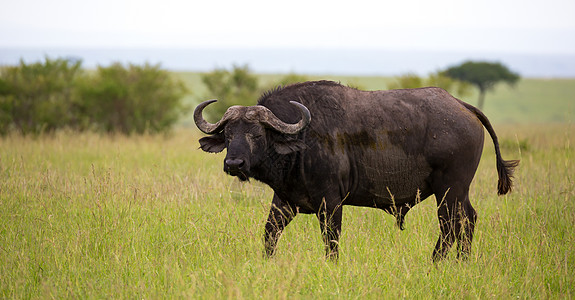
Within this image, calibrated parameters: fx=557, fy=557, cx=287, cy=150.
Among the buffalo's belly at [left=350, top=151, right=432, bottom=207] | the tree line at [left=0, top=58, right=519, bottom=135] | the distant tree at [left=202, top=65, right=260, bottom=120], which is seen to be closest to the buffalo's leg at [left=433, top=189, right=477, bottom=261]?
the buffalo's belly at [left=350, top=151, right=432, bottom=207]

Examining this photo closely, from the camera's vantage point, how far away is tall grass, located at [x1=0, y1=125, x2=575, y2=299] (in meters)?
4.80

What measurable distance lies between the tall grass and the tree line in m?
9.79

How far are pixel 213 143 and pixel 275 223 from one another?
114cm

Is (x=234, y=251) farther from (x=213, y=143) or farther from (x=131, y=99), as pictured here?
(x=131, y=99)

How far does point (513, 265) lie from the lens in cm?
558

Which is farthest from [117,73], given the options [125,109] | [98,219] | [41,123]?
[98,219]

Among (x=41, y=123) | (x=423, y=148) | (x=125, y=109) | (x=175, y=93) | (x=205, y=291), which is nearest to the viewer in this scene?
(x=205, y=291)

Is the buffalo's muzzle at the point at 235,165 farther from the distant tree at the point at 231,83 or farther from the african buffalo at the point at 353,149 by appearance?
the distant tree at the point at 231,83

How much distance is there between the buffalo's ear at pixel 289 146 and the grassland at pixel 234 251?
89cm

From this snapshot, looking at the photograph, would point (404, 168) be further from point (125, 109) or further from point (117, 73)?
point (117, 73)

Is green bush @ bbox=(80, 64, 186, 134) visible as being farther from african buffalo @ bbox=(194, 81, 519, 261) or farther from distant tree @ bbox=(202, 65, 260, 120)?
african buffalo @ bbox=(194, 81, 519, 261)

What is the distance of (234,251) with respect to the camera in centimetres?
573

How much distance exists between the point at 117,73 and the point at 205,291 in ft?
56.4

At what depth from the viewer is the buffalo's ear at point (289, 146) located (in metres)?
5.78
